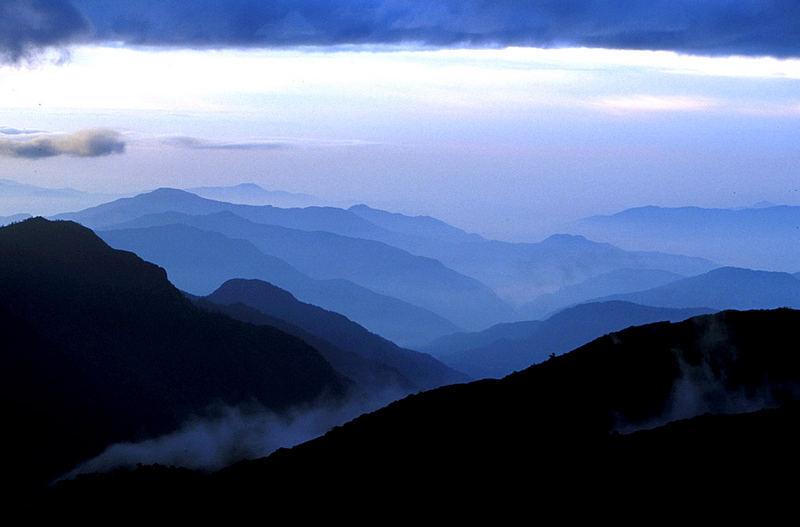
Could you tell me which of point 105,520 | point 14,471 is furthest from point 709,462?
point 14,471

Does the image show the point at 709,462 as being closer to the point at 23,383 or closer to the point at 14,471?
the point at 14,471

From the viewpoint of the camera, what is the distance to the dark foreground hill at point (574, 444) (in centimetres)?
5219

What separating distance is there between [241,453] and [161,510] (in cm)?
10587

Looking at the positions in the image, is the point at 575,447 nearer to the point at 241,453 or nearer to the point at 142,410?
the point at 241,453

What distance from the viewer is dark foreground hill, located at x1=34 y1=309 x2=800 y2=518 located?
5219 centimetres

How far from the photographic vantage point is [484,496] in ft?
186

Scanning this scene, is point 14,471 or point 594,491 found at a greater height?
point 14,471

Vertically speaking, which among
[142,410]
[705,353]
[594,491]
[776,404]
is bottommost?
[594,491]

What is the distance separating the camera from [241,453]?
7032 inches

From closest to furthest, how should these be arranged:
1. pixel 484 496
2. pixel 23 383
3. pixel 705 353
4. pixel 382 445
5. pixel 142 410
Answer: pixel 484 496, pixel 382 445, pixel 705 353, pixel 23 383, pixel 142 410

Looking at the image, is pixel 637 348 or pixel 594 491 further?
pixel 637 348

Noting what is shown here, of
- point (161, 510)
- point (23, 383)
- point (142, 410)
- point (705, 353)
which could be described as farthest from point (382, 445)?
point (142, 410)

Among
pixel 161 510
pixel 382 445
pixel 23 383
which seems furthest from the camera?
pixel 23 383

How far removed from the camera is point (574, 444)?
6016 cm
